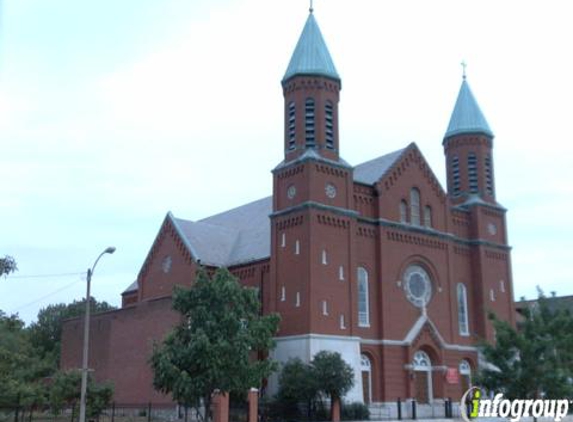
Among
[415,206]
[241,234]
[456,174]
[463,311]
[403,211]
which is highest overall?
[456,174]

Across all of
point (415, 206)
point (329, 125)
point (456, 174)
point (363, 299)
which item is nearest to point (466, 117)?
point (456, 174)

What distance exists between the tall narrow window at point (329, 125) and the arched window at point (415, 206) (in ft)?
27.6

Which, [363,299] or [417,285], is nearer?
[363,299]

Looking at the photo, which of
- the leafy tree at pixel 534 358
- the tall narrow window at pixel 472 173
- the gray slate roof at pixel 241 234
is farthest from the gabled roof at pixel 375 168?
the leafy tree at pixel 534 358

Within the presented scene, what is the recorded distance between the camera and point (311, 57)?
5025 cm

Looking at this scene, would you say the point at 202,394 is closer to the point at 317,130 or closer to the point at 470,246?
the point at 317,130

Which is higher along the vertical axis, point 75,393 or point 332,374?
point 332,374

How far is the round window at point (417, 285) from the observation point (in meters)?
51.8

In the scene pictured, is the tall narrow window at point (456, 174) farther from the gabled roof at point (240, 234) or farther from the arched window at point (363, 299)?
the arched window at point (363, 299)

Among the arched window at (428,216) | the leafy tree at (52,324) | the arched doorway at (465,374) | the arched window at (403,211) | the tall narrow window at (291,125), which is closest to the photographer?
the tall narrow window at (291,125)

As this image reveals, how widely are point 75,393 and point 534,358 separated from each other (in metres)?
23.5

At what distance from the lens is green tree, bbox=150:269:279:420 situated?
3275cm

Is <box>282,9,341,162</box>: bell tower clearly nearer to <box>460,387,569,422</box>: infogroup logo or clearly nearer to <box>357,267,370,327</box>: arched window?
<box>357,267,370,327</box>: arched window

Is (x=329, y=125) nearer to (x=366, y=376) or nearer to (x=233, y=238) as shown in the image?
(x=233, y=238)
